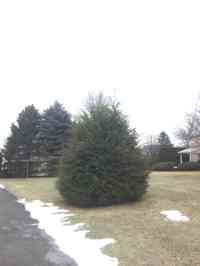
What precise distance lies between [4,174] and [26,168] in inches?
78.0

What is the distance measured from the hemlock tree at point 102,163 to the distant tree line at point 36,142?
16047mm

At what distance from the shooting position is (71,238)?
650cm

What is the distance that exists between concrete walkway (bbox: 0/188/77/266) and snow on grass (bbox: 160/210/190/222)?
2899 mm

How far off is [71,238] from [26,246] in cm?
98

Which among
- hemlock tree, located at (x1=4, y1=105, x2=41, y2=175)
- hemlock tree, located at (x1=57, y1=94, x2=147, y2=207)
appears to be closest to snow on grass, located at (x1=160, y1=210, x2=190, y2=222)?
hemlock tree, located at (x1=57, y1=94, x2=147, y2=207)

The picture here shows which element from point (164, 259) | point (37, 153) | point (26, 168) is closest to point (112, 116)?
point (164, 259)

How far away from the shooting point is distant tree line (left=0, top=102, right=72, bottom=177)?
27.4m

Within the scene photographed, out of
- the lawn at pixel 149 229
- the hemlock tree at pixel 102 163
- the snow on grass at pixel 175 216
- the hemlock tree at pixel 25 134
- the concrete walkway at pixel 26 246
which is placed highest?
the hemlock tree at pixel 25 134

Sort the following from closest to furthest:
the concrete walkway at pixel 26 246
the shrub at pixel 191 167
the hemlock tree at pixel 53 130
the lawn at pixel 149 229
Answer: the concrete walkway at pixel 26 246, the lawn at pixel 149 229, the shrub at pixel 191 167, the hemlock tree at pixel 53 130

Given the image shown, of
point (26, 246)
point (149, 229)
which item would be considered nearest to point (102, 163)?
point (149, 229)

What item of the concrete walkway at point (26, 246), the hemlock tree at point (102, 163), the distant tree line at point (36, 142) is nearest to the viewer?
the concrete walkway at point (26, 246)

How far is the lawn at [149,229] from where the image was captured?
16.7 feet

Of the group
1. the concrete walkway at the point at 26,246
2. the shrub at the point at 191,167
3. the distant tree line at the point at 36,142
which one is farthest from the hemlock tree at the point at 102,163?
the shrub at the point at 191,167

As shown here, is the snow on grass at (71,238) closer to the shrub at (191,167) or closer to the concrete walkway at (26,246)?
the concrete walkway at (26,246)
